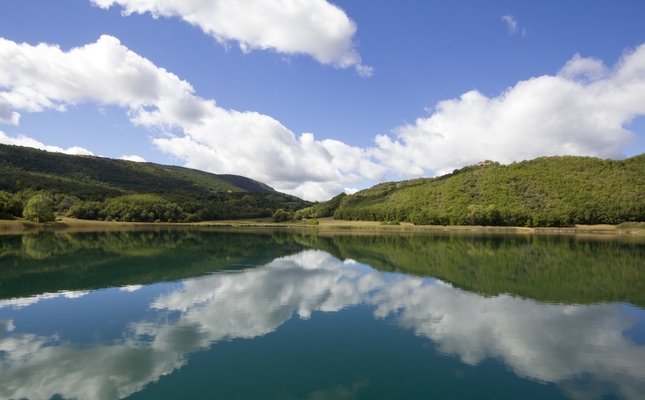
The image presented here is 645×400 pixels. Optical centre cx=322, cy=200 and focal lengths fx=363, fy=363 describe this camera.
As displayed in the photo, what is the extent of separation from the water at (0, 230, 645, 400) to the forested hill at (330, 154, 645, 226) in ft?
279

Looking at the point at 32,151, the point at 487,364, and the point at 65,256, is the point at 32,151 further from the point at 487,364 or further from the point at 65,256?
the point at 487,364

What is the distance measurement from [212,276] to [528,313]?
710 inches

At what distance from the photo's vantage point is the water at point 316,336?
895cm

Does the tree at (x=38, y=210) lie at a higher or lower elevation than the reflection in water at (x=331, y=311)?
higher

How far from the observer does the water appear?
8.95m

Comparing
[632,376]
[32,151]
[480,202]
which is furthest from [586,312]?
[32,151]

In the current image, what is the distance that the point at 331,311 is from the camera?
15.9 meters

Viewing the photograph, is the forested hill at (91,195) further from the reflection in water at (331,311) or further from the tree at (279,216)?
the reflection in water at (331,311)

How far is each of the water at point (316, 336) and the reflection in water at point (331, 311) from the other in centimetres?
6

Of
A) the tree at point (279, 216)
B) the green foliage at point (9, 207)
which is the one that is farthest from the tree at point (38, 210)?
the tree at point (279, 216)

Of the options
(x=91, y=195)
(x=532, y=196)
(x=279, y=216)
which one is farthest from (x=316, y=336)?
(x=91, y=195)

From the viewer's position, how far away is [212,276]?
78.1 ft

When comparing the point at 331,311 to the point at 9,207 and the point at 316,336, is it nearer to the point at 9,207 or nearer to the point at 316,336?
the point at 316,336

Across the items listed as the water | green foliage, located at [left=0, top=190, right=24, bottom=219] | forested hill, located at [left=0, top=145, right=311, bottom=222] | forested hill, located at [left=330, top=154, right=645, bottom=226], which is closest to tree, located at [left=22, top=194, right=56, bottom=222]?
green foliage, located at [left=0, top=190, right=24, bottom=219]
